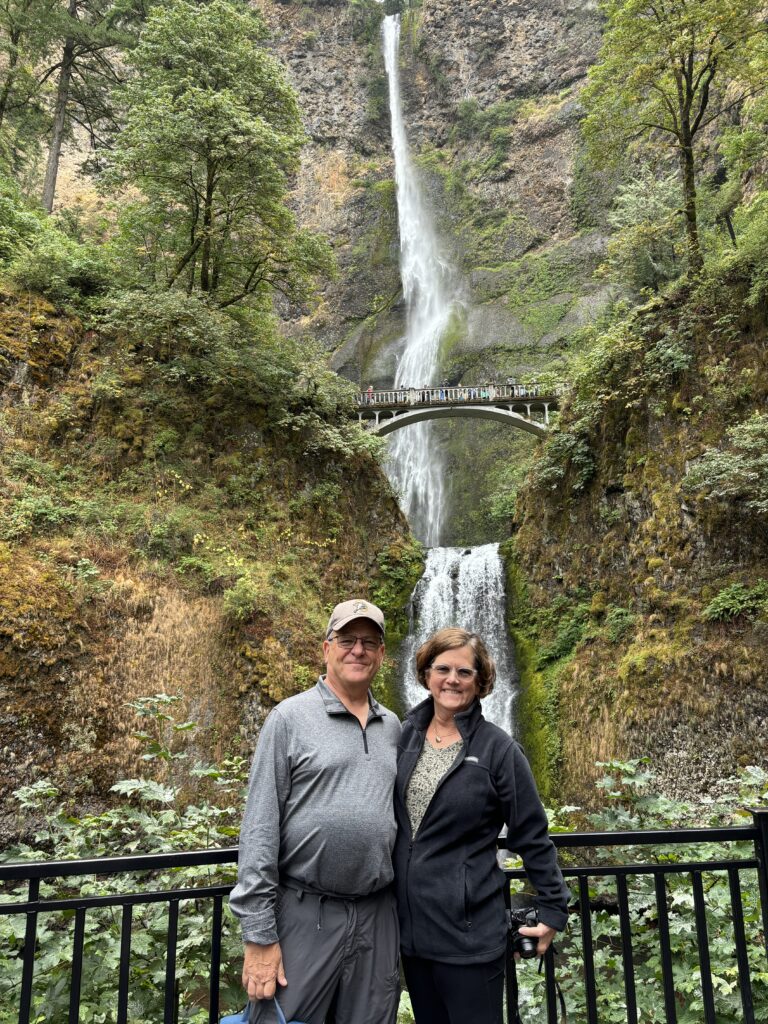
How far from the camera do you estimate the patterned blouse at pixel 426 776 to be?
7.52ft

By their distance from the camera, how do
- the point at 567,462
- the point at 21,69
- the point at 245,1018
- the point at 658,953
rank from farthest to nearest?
the point at 21,69
the point at 567,462
the point at 658,953
the point at 245,1018

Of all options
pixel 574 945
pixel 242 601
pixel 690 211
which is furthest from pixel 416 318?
pixel 574 945

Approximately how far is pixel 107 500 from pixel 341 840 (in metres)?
11.9

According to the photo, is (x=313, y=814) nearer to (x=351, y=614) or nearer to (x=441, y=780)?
(x=441, y=780)

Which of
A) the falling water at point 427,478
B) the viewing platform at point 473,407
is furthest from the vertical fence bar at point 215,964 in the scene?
the viewing platform at point 473,407

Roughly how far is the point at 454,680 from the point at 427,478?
2809 cm

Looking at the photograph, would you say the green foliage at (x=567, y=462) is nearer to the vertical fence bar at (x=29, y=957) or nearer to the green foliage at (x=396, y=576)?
the green foliage at (x=396, y=576)

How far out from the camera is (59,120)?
18.5 meters

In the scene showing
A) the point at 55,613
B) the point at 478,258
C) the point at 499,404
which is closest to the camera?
the point at 55,613

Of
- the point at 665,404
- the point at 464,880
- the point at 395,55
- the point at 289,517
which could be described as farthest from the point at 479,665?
the point at 395,55

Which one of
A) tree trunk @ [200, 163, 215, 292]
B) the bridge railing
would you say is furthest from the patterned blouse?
the bridge railing

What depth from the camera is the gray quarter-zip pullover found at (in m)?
2.09

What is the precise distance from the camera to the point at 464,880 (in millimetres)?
2158

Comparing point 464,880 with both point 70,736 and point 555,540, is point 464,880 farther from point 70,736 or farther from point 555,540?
point 555,540
